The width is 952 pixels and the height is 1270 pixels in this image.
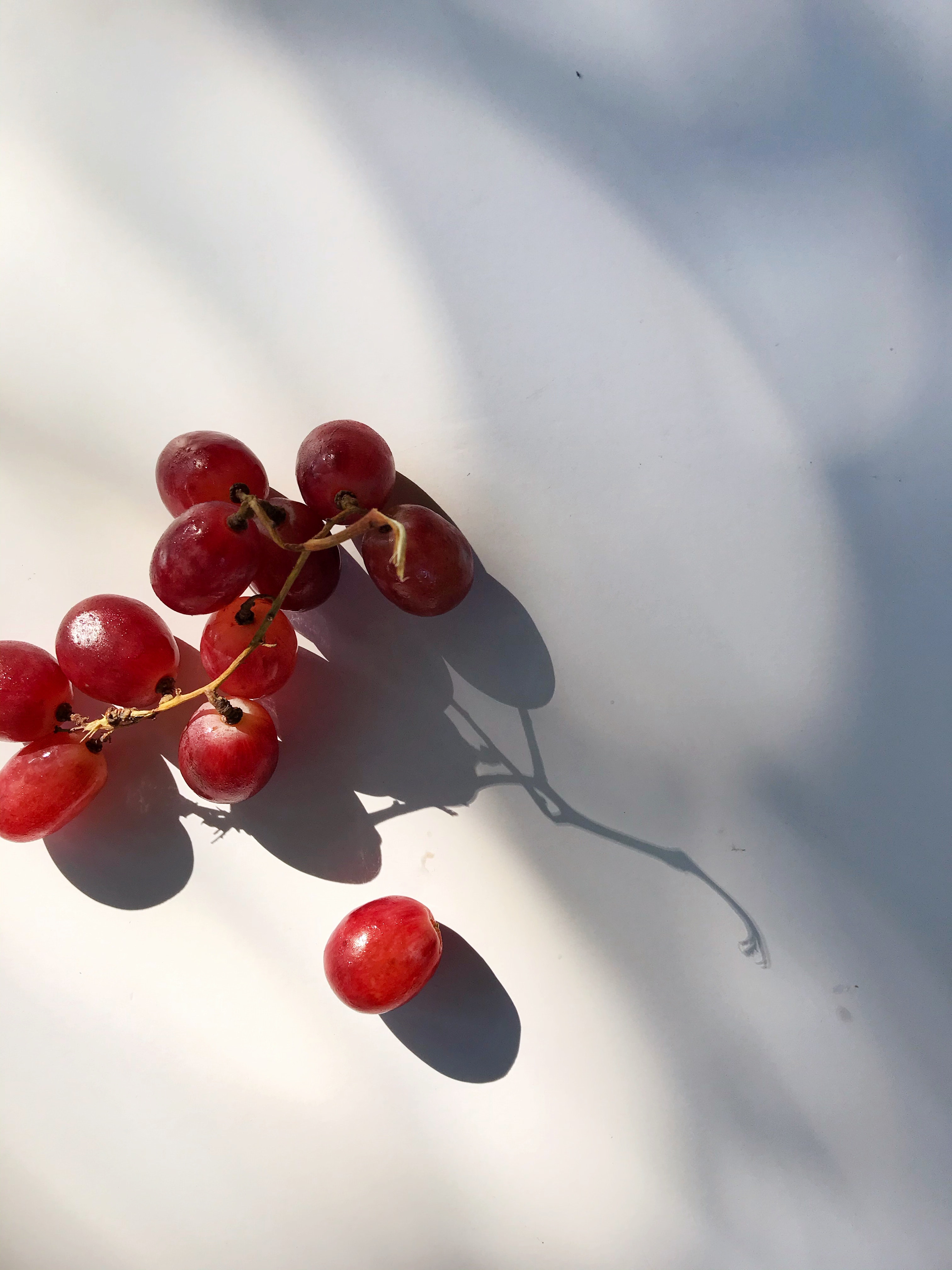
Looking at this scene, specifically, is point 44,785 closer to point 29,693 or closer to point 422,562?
point 29,693

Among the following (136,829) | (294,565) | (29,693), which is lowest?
(136,829)

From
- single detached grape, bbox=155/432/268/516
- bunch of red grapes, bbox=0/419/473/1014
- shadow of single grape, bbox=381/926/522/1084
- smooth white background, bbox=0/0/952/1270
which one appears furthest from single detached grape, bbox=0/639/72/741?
shadow of single grape, bbox=381/926/522/1084

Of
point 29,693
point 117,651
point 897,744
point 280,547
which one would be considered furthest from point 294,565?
point 897,744

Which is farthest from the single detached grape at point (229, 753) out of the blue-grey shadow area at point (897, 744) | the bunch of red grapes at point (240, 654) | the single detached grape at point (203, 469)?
the blue-grey shadow area at point (897, 744)

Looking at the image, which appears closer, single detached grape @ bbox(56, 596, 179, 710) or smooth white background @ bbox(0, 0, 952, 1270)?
single detached grape @ bbox(56, 596, 179, 710)

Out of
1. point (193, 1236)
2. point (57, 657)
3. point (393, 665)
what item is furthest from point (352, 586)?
point (193, 1236)

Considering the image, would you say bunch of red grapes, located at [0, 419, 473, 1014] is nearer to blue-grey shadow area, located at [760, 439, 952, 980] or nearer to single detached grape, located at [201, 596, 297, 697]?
single detached grape, located at [201, 596, 297, 697]

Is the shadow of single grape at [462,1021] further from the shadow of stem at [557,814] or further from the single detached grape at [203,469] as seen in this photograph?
the single detached grape at [203,469]
